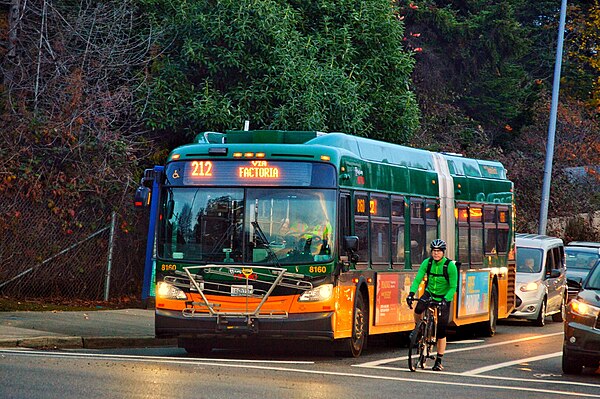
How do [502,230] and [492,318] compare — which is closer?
[492,318]

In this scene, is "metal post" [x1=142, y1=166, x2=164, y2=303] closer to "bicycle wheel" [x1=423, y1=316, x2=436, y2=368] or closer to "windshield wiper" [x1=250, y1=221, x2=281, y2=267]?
"windshield wiper" [x1=250, y1=221, x2=281, y2=267]

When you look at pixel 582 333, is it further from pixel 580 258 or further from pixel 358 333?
pixel 580 258

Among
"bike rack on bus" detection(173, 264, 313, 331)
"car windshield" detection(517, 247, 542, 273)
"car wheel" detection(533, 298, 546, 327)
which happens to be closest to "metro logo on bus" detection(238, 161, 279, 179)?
"bike rack on bus" detection(173, 264, 313, 331)

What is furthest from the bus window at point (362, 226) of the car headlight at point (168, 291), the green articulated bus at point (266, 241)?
the car headlight at point (168, 291)

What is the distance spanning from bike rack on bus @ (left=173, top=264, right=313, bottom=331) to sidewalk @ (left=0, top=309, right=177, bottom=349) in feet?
6.80

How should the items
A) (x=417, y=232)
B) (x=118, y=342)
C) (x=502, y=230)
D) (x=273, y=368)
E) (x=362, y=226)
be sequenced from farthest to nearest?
(x=502, y=230), (x=417, y=232), (x=118, y=342), (x=362, y=226), (x=273, y=368)

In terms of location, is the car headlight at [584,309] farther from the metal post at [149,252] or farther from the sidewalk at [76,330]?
the metal post at [149,252]

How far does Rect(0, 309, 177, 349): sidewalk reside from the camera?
17578 millimetres

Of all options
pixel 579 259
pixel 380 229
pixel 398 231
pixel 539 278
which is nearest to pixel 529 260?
pixel 539 278

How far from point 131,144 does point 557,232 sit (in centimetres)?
2300

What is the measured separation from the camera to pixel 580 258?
33.9 m

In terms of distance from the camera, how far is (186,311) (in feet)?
55.7

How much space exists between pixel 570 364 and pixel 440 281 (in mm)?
1914

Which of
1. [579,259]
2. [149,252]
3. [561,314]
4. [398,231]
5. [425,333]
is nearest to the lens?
[425,333]
